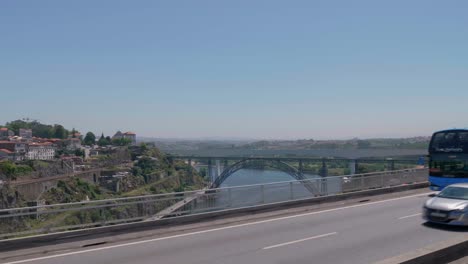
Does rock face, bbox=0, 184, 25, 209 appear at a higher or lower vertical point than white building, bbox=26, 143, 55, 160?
lower

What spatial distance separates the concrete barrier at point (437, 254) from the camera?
220 inches

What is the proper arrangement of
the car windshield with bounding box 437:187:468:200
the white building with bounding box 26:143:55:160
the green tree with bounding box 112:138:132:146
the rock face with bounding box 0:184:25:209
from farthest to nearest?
the green tree with bounding box 112:138:132:146, the white building with bounding box 26:143:55:160, the rock face with bounding box 0:184:25:209, the car windshield with bounding box 437:187:468:200

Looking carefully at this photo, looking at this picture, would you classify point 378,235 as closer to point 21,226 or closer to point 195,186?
point 21,226

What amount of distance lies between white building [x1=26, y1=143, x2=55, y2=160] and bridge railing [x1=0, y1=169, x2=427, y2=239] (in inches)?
6061

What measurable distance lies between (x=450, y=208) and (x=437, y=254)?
7.20 m

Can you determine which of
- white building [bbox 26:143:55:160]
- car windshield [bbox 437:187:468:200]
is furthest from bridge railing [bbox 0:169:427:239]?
white building [bbox 26:143:55:160]

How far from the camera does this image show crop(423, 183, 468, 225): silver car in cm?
1237

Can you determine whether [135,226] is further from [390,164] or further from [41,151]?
[41,151]

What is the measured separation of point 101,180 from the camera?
108 m

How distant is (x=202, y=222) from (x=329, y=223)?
3946 mm

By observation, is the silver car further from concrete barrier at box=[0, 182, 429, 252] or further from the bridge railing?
concrete barrier at box=[0, 182, 429, 252]

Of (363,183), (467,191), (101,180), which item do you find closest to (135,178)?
(101,180)

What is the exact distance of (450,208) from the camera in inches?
492

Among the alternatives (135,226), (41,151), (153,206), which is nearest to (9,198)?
(153,206)
